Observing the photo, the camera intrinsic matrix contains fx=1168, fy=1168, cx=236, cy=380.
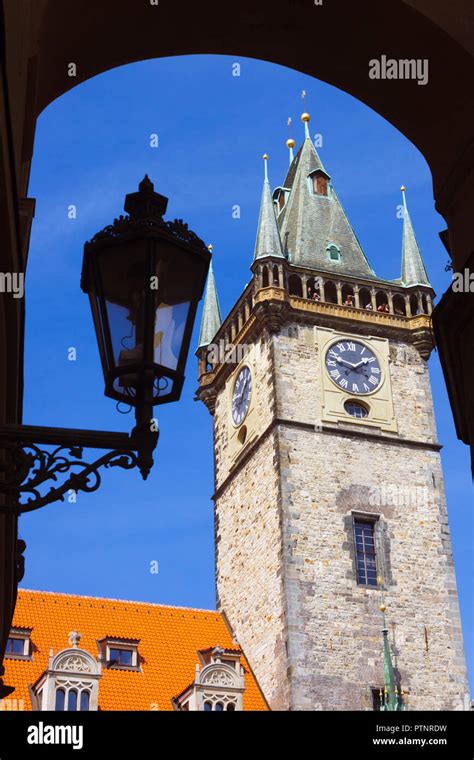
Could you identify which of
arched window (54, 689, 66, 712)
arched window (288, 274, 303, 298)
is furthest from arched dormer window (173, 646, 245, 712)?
arched window (288, 274, 303, 298)

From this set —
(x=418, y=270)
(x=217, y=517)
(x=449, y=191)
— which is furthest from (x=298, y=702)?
(x=449, y=191)

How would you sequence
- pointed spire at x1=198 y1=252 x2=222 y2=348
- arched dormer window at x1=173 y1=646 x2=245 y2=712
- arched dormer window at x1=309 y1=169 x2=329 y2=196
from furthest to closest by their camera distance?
arched dormer window at x1=309 y1=169 x2=329 y2=196 < pointed spire at x1=198 y1=252 x2=222 y2=348 < arched dormer window at x1=173 y1=646 x2=245 y2=712

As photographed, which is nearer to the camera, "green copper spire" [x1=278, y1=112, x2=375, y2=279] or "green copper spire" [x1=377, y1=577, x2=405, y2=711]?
"green copper spire" [x1=377, y1=577, x2=405, y2=711]

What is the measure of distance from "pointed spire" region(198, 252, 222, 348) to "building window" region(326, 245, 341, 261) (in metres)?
3.84

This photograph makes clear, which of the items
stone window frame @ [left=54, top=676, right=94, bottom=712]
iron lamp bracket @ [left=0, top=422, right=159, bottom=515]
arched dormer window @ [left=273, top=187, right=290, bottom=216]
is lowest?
iron lamp bracket @ [left=0, top=422, right=159, bottom=515]

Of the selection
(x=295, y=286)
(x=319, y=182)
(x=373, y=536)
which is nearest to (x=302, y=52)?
(x=373, y=536)

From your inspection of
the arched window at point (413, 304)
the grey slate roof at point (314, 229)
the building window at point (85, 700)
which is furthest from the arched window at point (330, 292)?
the building window at point (85, 700)

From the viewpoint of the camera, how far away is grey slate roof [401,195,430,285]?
33375 millimetres

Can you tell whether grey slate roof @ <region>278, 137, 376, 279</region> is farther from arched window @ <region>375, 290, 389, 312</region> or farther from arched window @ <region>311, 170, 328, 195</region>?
arched window @ <region>375, 290, 389, 312</region>

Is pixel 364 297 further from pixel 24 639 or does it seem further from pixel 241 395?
pixel 24 639

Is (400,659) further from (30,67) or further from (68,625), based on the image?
(30,67)

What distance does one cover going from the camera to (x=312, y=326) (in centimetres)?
3128

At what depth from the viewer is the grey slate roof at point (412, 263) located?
33375mm

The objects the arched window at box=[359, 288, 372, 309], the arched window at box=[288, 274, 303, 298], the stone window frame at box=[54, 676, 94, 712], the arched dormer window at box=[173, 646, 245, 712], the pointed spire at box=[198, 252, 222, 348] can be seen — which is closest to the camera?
the stone window frame at box=[54, 676, 94, 712]
